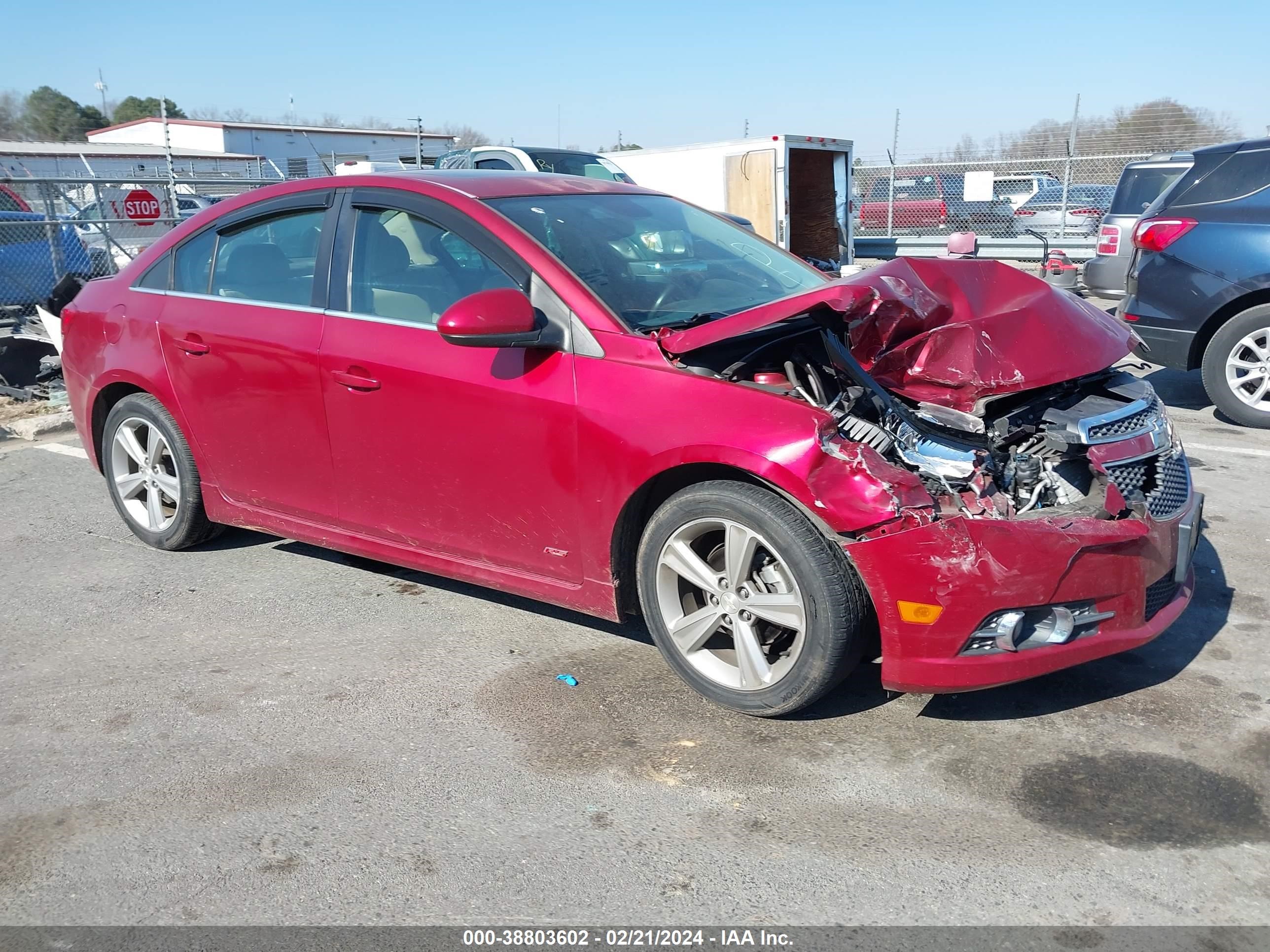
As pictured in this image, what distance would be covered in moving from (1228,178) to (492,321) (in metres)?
5.73

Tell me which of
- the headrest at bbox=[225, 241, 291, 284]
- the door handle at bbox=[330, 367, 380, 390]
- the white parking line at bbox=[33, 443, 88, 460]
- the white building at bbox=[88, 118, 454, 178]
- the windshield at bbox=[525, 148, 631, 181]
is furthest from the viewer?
the white building at bbox=[88, 118, 454, 178]

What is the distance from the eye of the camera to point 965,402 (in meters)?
3.48

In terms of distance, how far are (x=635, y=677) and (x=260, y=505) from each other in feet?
6.18

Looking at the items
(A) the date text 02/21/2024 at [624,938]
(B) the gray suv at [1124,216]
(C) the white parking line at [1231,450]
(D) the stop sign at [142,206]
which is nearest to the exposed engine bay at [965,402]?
(A) the date text 02/21/2024 at [624,938]

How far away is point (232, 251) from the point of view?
463cm

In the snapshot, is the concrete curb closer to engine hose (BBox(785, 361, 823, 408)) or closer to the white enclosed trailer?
engine hose (BBox(785, 361, 823, 408))

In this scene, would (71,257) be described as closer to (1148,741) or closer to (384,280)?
(384,280)

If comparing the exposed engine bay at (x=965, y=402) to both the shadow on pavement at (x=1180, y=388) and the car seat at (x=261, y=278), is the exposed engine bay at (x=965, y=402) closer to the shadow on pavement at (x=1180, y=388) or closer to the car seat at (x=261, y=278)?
the car seat at (x=261, y=278)

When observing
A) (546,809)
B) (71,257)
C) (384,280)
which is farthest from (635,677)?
→ (71,257)

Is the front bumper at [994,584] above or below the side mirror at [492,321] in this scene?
below

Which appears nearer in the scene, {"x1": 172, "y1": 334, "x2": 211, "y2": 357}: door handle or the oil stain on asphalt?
the oil stain on asphalt

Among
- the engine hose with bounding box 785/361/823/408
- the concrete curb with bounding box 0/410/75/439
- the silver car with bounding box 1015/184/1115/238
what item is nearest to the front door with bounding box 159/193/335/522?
the engine hose with bounding box 785/361/823/408

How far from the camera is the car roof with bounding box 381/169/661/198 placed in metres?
4.10

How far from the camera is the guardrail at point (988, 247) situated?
17.2m
